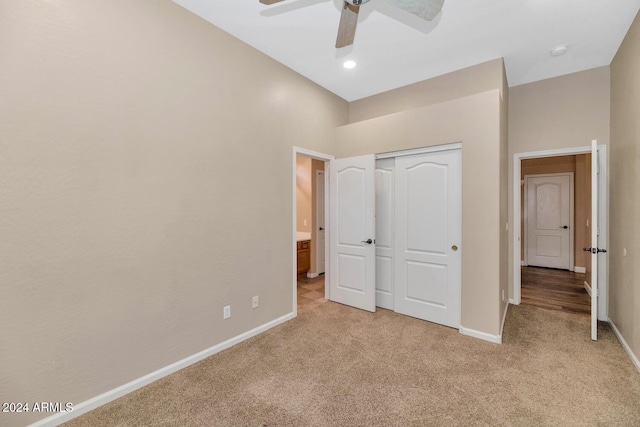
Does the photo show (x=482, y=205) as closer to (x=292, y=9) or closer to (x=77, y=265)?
(x=292, y=9)

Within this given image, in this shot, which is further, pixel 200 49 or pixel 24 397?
pixel 200 49

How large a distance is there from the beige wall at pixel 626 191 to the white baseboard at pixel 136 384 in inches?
142

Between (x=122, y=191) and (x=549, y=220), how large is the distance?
304 inches

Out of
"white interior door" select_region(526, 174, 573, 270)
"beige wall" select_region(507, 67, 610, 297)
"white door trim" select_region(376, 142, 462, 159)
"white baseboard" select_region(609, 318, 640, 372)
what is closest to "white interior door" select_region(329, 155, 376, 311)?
"white door trim" select_region(376, 142, 462, 159)

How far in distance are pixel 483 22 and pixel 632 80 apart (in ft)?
4.93

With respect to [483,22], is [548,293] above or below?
below

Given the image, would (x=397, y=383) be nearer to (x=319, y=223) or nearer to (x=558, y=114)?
(x=319, y=223)

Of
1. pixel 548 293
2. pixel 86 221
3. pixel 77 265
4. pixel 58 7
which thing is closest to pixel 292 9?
pixel 58 7

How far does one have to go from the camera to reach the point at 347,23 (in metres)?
2.06

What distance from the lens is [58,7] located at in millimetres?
1761

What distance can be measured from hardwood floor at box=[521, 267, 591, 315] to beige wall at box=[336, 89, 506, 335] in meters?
1.68

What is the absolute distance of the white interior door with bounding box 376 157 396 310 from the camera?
369 centimetres

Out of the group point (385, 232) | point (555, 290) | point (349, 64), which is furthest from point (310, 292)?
point (555, 290)

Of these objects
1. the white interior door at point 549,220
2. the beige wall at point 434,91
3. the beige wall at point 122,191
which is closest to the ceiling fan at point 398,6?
the beige wall at point 122,191
